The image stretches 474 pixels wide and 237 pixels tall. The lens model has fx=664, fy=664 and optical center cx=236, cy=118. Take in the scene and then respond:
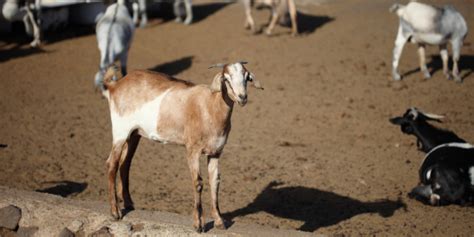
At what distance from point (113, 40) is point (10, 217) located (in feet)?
21.2

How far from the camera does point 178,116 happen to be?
5.95 metres

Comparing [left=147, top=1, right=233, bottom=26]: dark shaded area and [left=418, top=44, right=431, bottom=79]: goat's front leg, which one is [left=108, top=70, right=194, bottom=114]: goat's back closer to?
[left=418, top=44, right=431, bottom=79]: goat's front leg

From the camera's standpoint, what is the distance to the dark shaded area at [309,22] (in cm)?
1681

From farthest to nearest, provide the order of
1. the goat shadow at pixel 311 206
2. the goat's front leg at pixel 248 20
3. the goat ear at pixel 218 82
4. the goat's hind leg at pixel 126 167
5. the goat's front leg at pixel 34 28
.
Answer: the goat's front leg at pixel 248 20, the goat's front leg at pixel 34 28, the goat shadow at pixel 311 206, the goat's hind leg at pixel 126 167, the goat ear at pixel 218 82

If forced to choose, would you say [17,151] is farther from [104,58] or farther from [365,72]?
[365,72]

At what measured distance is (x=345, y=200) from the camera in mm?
7914

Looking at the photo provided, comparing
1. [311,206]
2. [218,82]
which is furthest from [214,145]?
[311,206]

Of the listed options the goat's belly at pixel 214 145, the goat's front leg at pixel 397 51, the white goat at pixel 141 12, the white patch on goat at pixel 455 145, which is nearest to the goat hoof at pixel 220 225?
the goat's belly at pixel 214 145

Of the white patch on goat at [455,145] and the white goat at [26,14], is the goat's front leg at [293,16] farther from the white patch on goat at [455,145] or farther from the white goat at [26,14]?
the white patch on goat at [455,145]

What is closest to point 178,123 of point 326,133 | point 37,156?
point 37,156

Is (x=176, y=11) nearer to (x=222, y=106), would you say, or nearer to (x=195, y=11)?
(x=195, y=11)

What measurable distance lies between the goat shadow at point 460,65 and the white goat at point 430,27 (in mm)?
545

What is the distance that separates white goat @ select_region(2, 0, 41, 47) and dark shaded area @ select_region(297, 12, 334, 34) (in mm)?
6316

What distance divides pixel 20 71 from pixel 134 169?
550 centimetres
